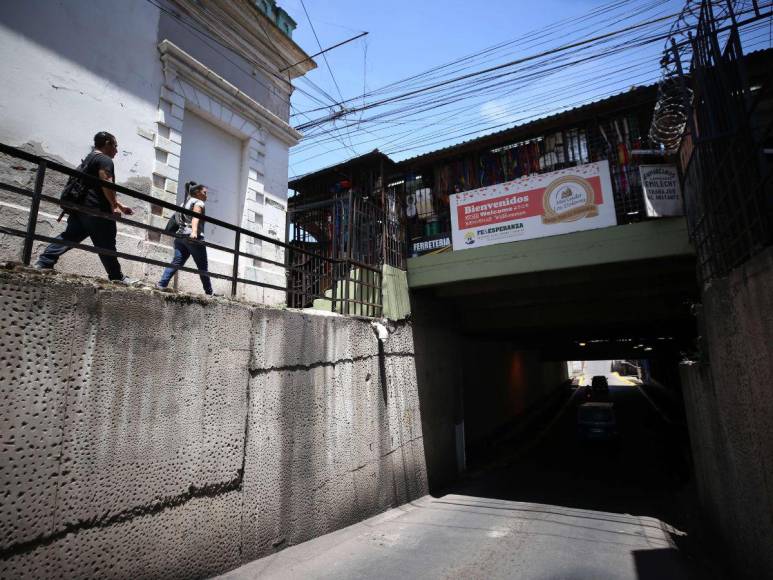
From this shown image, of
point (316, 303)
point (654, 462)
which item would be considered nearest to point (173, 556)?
point (316, 303)

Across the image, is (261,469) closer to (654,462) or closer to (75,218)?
(75,218)

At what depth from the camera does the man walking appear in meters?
4.18

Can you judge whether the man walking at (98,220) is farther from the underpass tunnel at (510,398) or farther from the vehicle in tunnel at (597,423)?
the vehicle in tunnel at (597,423)

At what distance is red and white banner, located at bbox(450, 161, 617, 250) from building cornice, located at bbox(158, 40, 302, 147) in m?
4.66

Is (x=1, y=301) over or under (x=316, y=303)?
under

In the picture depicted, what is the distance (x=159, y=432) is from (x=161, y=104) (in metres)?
6.28

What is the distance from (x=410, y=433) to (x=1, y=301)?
7.20 metres

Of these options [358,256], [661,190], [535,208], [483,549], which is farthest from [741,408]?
[358,256]

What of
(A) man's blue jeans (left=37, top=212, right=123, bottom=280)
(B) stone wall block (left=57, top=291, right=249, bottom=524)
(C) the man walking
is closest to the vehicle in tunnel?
(B) stone wall block (left=57, top=291, right=249, bottom=524)

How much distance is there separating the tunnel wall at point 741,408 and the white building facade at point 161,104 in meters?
7.63

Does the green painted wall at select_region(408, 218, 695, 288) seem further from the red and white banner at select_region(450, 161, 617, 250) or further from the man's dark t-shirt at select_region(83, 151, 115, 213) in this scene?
the man's dark t-shirt at select_region(83, 151, 115, 213)

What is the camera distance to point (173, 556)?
392cm

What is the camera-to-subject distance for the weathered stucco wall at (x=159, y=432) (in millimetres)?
3071

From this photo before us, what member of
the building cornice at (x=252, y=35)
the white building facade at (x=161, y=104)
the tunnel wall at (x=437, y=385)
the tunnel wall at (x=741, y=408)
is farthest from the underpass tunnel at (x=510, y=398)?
the building cornice at (x=252, y=35)
